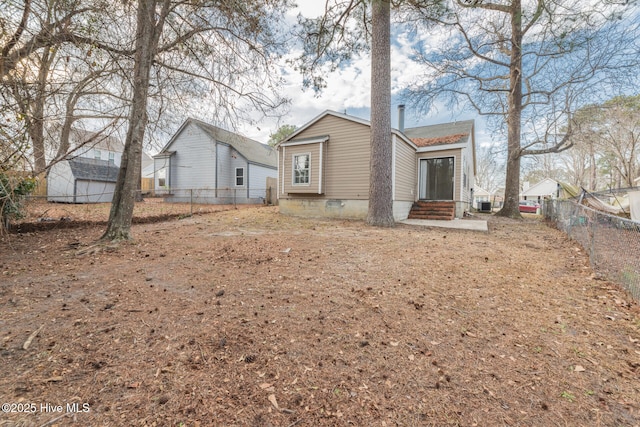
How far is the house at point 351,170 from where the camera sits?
33.0 feet

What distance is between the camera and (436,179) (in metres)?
12.8

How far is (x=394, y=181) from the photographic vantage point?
9.88 meters

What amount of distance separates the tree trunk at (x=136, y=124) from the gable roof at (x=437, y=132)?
10635mm

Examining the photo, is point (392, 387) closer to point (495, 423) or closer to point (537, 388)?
point (495, 423)

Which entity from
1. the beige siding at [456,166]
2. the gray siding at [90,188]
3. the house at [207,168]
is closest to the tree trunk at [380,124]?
the beige siding at [456,166]

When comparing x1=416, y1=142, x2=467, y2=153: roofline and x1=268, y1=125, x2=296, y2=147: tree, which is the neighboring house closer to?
x1=268, y1=125, x2=296, y2=147: tree

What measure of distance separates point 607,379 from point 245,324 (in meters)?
2.46

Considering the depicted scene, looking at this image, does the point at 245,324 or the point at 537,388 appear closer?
the point at 537,388

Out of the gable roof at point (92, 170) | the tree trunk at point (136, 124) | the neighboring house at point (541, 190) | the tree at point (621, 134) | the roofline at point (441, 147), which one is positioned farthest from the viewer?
the neighboring house at point (541, 190)

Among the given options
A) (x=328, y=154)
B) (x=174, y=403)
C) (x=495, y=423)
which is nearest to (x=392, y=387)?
(x=495, y=423)

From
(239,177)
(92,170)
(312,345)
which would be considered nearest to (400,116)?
(239,177)

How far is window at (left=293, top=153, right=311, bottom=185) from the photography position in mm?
10976

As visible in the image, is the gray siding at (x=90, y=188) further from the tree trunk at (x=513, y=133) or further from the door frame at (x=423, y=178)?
the tree trunk at (x=513, y=133)

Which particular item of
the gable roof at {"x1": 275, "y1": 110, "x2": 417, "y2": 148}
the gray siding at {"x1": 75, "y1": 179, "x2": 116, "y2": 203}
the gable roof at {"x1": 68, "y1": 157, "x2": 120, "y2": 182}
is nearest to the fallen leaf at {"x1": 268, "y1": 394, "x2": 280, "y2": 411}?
the gable roof at {"x1": 275, "y1": 110, "x2": 417, "y2": 148}
